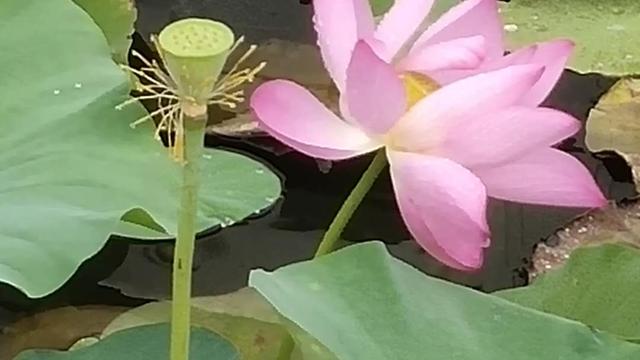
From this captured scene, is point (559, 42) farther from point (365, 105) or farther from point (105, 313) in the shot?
point (105, 313)

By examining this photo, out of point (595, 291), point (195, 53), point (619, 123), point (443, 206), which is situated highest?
point (195, 53)

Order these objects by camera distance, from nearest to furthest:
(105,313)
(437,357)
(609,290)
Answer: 1. (437,357)
2. (609,290)
3. (105,313)

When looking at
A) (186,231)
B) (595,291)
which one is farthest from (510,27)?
(186,231)

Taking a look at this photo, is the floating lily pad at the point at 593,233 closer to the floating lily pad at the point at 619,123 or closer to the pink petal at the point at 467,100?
the floating lily pad at the point at 619,123

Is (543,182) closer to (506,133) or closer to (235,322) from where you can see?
(506,133)

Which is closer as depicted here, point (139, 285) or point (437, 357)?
point (437, 357)

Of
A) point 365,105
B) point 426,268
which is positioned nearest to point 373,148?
point 365,105
